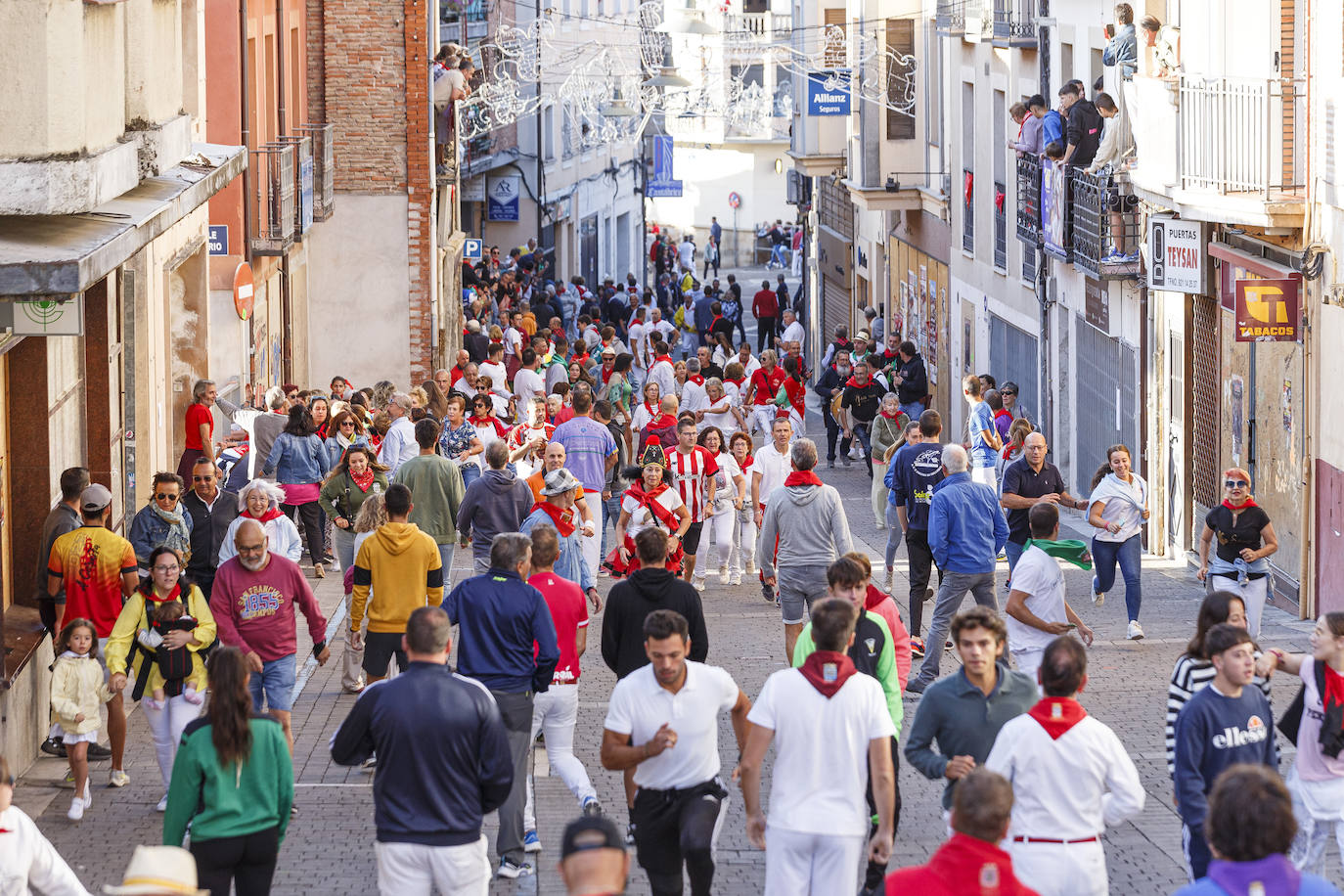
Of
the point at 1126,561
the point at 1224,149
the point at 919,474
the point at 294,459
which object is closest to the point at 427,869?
the point at 919,474

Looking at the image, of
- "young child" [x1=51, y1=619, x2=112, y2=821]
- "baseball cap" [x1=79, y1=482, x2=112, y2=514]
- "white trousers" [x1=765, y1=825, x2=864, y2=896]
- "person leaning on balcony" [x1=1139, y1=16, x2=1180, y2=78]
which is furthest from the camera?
"person leaning on balcony" [x1=1139, y1=16, x2=1180, y2=78]

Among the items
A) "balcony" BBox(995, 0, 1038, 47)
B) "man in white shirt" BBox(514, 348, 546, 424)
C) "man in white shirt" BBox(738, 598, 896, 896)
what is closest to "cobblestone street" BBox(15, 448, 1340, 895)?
"man in white shirt" BBox(738, 598, 896, 896)

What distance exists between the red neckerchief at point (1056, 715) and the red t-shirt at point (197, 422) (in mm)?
12499

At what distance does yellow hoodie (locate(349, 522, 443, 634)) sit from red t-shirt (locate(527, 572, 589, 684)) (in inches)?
55.7

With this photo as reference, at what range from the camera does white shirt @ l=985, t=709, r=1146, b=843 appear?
732cm

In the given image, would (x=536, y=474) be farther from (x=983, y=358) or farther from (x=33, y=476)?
(x=983, y=358)

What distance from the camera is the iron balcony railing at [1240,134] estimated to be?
1759 cm

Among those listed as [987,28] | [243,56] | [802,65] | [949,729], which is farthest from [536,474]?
[802,65]

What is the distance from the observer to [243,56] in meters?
23.5

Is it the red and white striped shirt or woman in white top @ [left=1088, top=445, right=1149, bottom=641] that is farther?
the red and white striped shirt

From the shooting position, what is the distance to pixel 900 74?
36562 mm

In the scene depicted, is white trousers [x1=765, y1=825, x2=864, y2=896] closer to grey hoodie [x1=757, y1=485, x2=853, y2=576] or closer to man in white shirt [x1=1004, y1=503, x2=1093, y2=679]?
man in white shirt [x1=1004, y1=503, x2=1093, y2=679]

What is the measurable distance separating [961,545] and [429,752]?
6.51 m

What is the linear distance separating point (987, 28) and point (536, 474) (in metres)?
16.2
